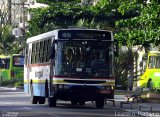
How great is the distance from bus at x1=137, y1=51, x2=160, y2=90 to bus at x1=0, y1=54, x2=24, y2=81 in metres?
18.3

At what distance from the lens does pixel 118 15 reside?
41.1 metres

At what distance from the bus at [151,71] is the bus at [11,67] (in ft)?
60.2

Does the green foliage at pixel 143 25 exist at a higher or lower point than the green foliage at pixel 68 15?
lower

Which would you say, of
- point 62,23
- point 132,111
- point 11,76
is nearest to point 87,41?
point 132,111

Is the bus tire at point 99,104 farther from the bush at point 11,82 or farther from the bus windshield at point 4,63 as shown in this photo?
the bus windshield at point 4,63

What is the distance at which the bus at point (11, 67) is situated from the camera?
221 feet

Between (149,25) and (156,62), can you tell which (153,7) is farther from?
(156,62)

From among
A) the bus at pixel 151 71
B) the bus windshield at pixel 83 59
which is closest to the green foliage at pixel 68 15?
the bus at pixel 151 71

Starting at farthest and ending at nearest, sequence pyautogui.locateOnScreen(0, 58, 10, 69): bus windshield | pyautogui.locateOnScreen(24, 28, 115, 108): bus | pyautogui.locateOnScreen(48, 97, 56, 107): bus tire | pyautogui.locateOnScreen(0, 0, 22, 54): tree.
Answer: pyautogui.locateOnScreen(0, 0, 22, 54): tree, pyautogui.locateOnScreen(0, 58, 10, 69): bus windshield, pyautogui.locateOnScreen(48, 97, 56, 107): bus tire, pyautogui.locateOnScreen(24, 28, 115, 108): bus

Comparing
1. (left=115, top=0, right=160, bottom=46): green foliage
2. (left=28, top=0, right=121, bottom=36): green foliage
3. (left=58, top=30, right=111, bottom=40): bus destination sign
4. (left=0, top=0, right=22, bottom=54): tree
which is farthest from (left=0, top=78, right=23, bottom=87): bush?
(left=58, top=30, right=111, bottom=40): bus destination sign

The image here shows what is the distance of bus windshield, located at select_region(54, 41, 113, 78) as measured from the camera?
30.0 m

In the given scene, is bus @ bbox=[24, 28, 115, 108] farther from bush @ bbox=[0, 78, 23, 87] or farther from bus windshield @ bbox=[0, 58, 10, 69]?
bus windshield @ bbox=[0, 58, 10, 69]

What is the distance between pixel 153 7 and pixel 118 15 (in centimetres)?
1264

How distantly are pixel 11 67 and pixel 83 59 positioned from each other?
1507 inches
